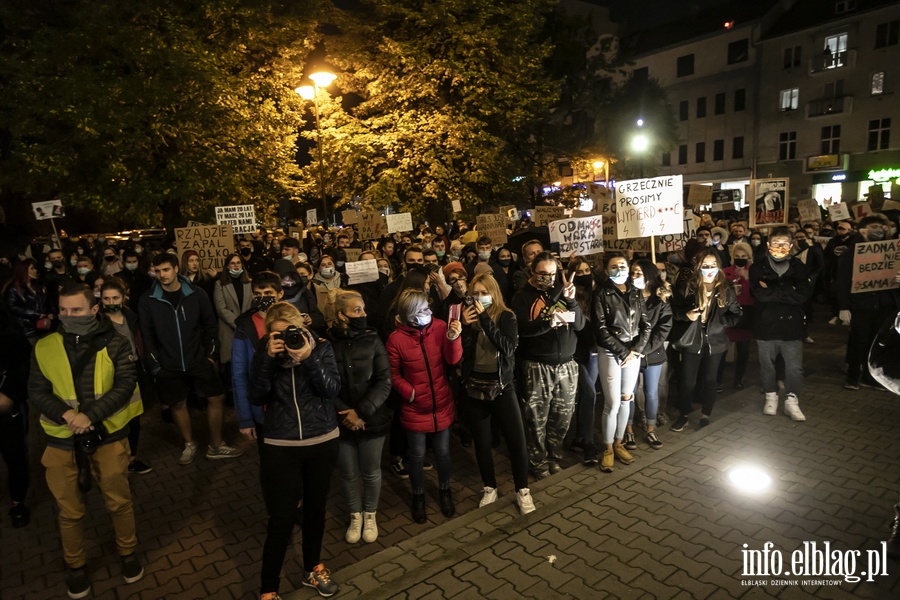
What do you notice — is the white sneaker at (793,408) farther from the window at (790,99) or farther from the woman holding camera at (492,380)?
the window at (790,99)

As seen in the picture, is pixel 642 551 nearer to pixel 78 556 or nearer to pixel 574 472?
pixel 574 472

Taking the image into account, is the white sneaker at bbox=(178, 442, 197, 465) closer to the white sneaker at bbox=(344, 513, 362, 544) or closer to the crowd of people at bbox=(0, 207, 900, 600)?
the crowd of people at bbox=(0, 207, 900, 600)

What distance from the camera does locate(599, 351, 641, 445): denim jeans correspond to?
5.80 m

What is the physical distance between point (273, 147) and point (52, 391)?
14.5m

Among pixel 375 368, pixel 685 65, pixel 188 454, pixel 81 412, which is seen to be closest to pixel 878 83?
pixel 685 65

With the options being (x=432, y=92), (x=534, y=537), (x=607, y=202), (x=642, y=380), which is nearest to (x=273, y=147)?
(x=432, y=92)

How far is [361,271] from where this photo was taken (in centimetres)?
780

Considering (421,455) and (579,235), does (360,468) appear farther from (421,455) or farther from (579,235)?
(579,235)

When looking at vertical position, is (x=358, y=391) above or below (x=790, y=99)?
below

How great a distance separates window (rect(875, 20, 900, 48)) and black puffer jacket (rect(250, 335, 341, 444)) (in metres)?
44.4

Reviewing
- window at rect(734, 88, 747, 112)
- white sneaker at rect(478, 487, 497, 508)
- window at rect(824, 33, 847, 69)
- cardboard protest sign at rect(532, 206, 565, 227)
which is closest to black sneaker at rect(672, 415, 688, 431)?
white sneaker at rect(478, 487, 497, 508)

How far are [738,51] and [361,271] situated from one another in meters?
46.8

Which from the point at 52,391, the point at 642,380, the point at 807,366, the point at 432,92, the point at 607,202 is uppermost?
the point at 432,92

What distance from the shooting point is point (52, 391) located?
4.15m
